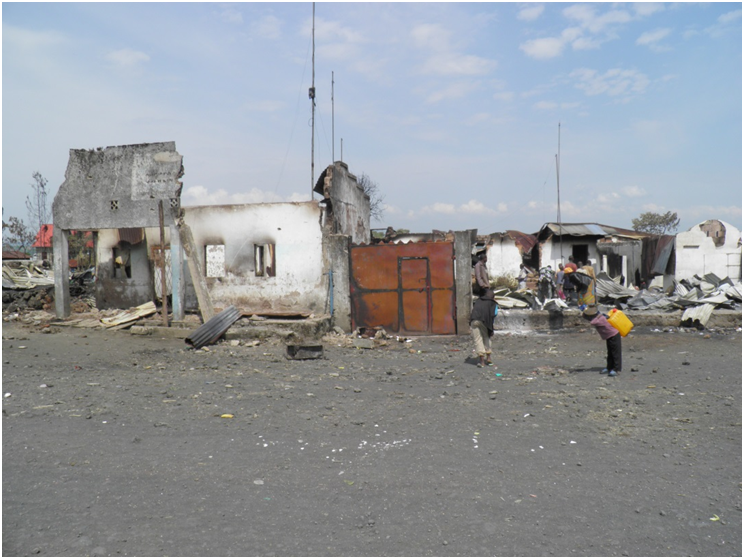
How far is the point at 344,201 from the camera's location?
572 inches

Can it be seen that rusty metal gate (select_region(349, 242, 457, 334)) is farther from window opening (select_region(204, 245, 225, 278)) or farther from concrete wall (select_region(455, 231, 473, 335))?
window opening (select_region(204, 245, 225, 278))

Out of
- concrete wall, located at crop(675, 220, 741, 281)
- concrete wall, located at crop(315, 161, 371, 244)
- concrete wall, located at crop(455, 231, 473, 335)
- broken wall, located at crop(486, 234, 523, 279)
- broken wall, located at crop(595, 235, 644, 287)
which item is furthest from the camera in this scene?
broken wall, located at crop(486, 234, 523, 279)

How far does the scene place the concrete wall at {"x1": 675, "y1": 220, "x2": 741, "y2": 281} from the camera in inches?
716

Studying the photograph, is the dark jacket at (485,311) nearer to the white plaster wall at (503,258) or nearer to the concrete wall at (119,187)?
the concrete wall at (119,187)

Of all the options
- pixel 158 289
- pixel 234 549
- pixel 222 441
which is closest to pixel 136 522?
pixel 234 549

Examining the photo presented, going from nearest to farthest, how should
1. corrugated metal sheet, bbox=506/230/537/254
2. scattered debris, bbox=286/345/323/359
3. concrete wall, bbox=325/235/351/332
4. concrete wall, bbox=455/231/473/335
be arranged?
scattered debris, bbox=286/345/323/359, concrete wall, bbox=455/231/473/335, concrete wall, bbox=325/235/351/332, corrugated metal sheet, bbox=506/230/537/254

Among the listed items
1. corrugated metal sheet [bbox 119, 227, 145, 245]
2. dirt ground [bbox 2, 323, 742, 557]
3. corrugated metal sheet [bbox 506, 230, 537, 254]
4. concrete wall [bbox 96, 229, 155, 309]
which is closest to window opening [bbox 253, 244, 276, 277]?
concrete wall [bbox 96, 229, 155, 309]

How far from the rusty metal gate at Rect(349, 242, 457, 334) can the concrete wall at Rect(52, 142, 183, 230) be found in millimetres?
4870

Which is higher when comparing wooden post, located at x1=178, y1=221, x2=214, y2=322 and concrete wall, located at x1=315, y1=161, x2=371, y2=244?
concrete wall, located at x1=315, y1=161, x2=371, y2=244

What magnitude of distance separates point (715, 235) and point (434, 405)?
1651 centimetres

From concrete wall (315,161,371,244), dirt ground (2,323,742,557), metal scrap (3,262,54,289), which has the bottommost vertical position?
dirt ground (2,323,742,557)

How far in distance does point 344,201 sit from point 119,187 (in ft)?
18.3

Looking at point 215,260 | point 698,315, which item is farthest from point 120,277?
point 698,315

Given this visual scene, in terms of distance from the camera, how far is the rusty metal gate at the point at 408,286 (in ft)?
40.0
